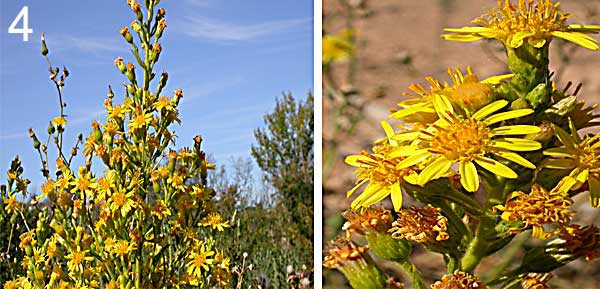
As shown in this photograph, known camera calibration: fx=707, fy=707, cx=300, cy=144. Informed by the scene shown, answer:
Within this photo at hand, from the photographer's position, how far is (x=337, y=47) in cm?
150

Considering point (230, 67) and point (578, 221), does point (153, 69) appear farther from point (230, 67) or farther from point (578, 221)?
point (230, 67)

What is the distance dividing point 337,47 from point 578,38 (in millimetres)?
493

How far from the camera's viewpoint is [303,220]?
10.3 feet

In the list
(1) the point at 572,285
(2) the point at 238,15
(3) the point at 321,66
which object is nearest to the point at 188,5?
(2) the point at 238,15

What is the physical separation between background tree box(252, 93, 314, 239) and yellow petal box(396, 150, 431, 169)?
6.97 ft

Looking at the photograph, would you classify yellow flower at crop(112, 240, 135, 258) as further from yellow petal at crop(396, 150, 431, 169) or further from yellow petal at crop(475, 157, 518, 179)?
yellow petal at crop(475, 157, 518, 179)

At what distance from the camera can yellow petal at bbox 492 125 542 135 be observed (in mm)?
1084

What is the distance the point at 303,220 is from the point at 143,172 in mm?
1945

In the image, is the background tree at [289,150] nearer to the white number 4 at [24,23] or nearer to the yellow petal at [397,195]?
the white number 4 at [24,23]

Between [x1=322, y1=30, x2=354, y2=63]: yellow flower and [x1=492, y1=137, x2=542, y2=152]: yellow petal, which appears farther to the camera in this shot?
[x1=322, y1=30, x2=354, y2=63]: yellow flower

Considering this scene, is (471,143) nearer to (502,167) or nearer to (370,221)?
(502,167)

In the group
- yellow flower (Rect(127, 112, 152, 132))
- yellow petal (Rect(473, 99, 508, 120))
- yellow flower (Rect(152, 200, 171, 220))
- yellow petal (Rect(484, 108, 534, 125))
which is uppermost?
yellow flower (Rect(127, 112, 152, 132))

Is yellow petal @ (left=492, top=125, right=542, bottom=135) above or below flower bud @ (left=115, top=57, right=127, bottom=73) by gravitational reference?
below

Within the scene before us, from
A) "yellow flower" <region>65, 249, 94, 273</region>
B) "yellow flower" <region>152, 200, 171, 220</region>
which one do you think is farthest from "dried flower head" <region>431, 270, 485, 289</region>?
"yellow flower" <region>65, 249, 94, 273</region>
